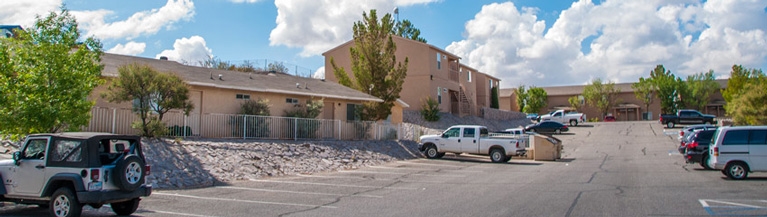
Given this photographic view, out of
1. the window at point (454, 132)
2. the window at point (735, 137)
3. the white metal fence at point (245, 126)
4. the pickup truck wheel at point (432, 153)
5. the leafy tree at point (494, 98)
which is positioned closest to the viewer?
the window at point (735, 137)

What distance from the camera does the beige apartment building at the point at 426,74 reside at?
4334 cm

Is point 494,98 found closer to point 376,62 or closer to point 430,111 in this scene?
point 430,111

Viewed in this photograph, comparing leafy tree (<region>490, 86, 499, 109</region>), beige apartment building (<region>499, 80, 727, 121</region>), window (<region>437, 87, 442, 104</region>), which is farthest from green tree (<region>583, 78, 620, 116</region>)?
window (<region>437, 87, 442, 104</region>)

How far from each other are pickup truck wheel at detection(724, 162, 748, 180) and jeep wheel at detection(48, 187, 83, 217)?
16.3m

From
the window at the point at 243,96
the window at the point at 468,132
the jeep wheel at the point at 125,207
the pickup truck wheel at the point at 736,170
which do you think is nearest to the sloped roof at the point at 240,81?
the window at the point at 243,96

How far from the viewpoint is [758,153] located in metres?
15.9

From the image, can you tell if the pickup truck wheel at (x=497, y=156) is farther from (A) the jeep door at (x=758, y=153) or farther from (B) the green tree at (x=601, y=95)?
(B) the green tree at (x=601, y=95)

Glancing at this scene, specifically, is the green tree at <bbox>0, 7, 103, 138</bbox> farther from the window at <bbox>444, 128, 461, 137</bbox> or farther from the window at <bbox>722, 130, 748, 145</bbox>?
the window at <bbox>722, 130, 748, 145</bbox>

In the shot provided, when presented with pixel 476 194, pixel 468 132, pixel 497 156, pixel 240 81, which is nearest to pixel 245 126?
pixel 240 81

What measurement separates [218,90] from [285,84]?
16.3 ft

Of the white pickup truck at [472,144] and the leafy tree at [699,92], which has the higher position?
the leafy tree at [699,92]

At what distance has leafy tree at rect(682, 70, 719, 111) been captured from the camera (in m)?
72.2

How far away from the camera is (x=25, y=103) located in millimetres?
13266

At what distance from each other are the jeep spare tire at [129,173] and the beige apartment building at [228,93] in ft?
30.2
